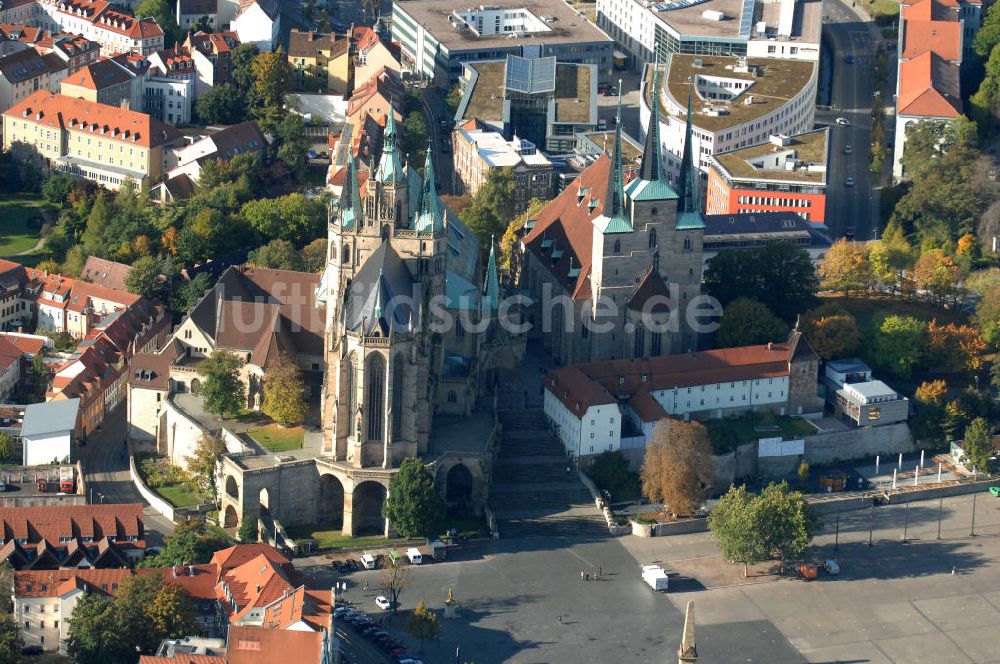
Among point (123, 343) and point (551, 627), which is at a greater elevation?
point (123, 343)

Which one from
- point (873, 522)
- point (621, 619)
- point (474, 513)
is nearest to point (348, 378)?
point (474, 513)

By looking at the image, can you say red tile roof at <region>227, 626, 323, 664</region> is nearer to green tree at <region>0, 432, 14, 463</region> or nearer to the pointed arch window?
the pointed arch window

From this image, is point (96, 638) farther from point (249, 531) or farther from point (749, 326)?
point (749, 326)

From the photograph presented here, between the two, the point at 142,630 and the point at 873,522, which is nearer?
the point at 142,630

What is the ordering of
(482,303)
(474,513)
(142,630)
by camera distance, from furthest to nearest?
(482,303) → (474,513) → (142,630)

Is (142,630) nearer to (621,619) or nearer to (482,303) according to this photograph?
(621,619)

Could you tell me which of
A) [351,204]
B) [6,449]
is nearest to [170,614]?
[6,449]

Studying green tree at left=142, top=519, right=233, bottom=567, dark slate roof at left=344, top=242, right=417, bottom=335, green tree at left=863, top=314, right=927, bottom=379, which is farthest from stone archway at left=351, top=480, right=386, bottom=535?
green tree at left=863, top=314, right=927, bottom=379
